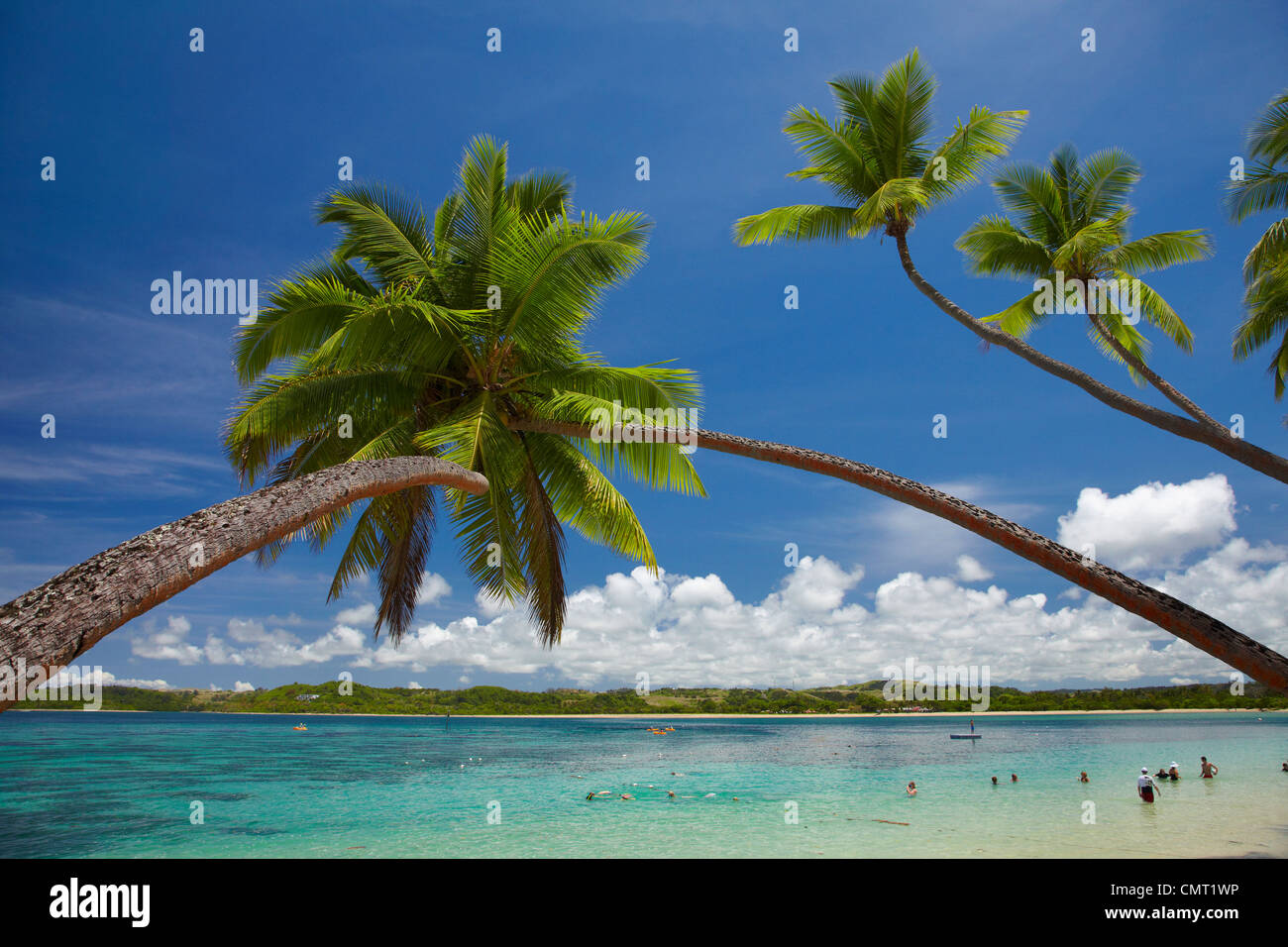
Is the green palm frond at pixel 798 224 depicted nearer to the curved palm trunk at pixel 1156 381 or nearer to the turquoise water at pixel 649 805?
the curved palm trunk at pixel 1156 381

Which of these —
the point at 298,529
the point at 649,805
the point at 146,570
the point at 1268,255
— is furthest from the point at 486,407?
the point at 649,805

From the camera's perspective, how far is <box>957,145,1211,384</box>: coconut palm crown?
10.2m

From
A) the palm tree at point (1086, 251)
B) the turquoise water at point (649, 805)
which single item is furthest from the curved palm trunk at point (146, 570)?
the turquoise water at point (649, 805)

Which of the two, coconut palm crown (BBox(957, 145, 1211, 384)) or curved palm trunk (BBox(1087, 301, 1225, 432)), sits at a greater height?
coconut palm crown (BBox(957, 145, 1211, 384))

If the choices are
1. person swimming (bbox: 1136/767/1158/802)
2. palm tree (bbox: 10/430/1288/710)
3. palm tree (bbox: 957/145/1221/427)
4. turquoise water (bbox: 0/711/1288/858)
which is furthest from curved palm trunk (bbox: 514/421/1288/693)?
person swimming (bbox: 1136/767/1158/802)

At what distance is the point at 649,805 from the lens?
2122 centimetres

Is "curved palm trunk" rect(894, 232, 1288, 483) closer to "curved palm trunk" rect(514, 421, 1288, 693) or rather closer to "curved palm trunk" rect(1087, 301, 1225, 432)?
"curved palm trunk" rect(1087, 301, 1225, 432)

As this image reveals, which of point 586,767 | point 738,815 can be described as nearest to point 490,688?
point 586,767

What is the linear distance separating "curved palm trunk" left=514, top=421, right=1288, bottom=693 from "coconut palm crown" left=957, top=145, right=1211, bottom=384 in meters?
5.62

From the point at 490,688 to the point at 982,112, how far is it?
12502 cm

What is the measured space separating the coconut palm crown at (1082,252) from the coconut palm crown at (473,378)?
627 centimetres

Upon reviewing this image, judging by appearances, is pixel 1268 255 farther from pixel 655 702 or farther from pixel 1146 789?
pixel 655 702

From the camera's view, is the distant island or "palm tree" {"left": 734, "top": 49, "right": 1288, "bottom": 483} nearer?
"palm tree" {"left": 734, "top": 49, "right": 1288, "bottom": 483}
